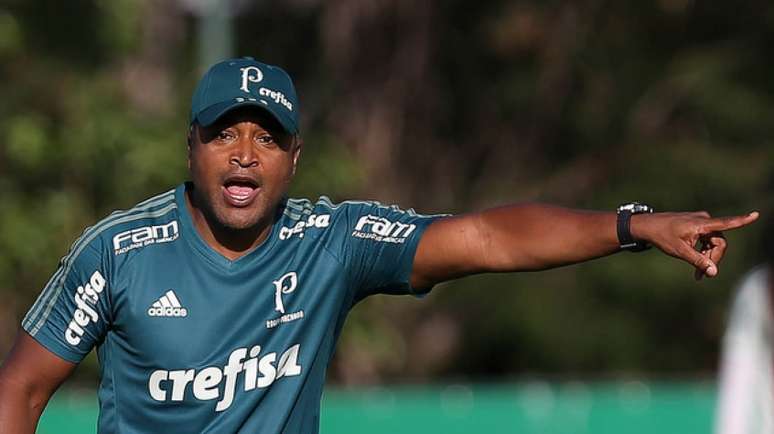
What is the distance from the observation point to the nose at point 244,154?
5273 millimetres

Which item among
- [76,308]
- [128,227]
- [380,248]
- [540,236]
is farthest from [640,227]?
[76,308]

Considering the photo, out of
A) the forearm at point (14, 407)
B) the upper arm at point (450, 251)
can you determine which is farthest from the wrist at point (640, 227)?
the forearm at point (14, 407)

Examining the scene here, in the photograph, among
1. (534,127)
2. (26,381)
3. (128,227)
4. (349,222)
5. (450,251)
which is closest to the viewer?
(26,381)

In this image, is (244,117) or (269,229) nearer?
(244,117)

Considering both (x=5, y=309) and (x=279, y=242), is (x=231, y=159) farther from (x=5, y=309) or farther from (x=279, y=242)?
(x=5, y=309)

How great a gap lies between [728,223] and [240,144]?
154 cm

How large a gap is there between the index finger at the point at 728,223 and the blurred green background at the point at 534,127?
1617cm

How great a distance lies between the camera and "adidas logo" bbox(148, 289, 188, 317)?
5.25 m

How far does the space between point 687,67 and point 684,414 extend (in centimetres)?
1171

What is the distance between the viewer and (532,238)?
17.7 ft

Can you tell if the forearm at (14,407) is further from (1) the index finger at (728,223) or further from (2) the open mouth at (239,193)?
(1) the index finger at (728,223)

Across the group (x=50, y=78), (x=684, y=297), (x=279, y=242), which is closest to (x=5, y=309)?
(x=50, y=78)

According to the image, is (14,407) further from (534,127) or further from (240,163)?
(534,127)

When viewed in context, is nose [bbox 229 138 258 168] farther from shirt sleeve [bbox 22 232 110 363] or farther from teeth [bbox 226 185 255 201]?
shirt sleeve [bbox 22 232 110 363]
